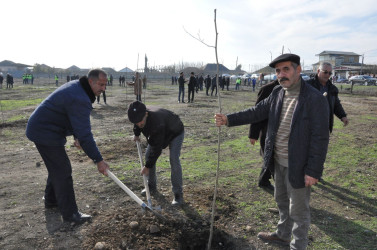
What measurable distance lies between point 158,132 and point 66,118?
1.15 metres

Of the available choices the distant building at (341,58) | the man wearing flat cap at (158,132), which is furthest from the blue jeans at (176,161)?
the distant building at (341,58)

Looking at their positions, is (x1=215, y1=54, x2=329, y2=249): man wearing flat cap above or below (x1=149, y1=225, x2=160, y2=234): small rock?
above

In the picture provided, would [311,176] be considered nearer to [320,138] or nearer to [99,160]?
[320,138]

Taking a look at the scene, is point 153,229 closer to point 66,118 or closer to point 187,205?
point 187,205

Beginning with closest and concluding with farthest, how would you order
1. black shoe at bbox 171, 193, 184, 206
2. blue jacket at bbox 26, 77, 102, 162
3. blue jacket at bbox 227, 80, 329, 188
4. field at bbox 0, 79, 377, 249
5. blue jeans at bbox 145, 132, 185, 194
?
1. blue jacket at bbox 227, 80, 329, 188
2. blue jacket at bbox 26, 77, 102, 162
3. field at bbox 0, 79, 377, 249
4. blue jeans at bbox 145, 132, 185, 194
5. black shoe at bbox 171, 193, 184, 206

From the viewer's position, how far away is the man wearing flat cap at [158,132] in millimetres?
3674

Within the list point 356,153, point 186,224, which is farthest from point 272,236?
point 356,153

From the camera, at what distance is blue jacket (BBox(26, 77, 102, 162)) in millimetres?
3426

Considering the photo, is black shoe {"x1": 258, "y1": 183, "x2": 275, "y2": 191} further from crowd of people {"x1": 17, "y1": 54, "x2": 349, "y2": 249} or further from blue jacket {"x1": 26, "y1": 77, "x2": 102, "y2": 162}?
blue jacket {"x1": 26, "y1": 77, "x2": 102, "y2": 162}

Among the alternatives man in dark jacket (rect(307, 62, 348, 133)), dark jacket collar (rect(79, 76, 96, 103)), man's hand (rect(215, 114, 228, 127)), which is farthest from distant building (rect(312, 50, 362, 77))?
dark jacket collar (rect(79, 76, 96, 103))

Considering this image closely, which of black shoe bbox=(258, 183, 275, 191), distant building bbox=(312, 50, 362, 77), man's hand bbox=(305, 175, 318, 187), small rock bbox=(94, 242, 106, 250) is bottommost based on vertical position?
small rock bbox=(94, 242, 106, 250)

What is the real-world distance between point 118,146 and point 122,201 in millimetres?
3363

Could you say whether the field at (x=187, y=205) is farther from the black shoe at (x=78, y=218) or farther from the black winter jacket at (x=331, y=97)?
the black winter jacket at (x=331, y=97)

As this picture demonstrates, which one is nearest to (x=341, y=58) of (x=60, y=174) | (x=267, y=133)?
(x=267, y=133)
